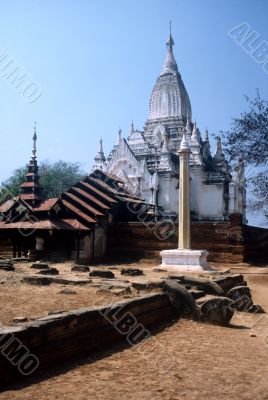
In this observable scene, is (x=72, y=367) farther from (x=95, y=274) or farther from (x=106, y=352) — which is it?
(x=95, y=274)

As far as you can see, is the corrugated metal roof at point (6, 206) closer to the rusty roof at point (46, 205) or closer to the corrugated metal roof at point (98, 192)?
the rusty roof at point (46, 205)

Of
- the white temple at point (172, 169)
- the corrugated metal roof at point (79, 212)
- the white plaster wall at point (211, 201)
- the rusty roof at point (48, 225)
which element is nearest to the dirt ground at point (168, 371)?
the rusty roof at point (48, 225)

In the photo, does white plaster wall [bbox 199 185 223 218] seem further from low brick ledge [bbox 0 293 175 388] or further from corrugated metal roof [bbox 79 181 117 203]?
low brick ledge [bbox 0 293 175 388]

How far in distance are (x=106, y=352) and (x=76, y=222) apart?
16500 mm

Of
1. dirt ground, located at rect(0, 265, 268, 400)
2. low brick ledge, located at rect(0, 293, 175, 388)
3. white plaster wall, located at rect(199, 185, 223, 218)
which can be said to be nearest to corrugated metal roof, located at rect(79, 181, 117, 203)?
white plaster wall, located at rect(199, 185, 223, 218)

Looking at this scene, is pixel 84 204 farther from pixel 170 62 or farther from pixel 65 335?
pixel 170 62

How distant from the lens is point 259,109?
20.5 meters

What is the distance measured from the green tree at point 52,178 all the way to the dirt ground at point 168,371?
128 feet

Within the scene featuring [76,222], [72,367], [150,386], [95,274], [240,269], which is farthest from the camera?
[76,222]

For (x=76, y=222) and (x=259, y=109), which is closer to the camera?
(x=259, y=109)

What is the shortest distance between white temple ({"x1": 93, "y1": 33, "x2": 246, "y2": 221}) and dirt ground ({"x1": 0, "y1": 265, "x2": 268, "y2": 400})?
28.6 metres

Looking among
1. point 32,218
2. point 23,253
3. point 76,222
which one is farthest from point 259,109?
point 23,253

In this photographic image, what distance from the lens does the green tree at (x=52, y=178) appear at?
155 ft

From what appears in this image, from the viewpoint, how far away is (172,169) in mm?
37625
